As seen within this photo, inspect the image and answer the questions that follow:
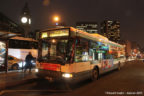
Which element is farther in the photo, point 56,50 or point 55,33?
point 55,33

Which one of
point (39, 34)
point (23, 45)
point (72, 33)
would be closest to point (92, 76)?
point (72, 33)

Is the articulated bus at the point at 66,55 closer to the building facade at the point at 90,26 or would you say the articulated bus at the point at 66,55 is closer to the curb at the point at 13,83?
the curb at the point at 13,83

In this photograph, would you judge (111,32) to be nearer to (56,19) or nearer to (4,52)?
(56,19)

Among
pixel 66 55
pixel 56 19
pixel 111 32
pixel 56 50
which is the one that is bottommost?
pixel 66 55

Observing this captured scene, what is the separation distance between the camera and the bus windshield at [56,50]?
638 centimetres

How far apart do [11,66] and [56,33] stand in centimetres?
835

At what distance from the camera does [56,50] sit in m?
6.76

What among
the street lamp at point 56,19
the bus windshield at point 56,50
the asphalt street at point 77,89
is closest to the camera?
the asphalt street at point 77,89

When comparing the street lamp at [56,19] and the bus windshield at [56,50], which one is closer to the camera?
the bus windshield at [56,50]

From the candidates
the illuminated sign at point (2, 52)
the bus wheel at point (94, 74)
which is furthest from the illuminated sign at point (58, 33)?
the illuminated sign at point (2, 52)

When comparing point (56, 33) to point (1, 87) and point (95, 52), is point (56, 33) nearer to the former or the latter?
point (95, 52)

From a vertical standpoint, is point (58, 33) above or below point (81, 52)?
above

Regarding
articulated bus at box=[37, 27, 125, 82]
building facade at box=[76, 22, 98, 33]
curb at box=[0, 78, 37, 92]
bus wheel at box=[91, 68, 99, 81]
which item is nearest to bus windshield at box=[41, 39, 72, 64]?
articulated bus at box=[37, 27, 125, 82]

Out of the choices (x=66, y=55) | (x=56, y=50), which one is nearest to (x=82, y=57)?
(x=66, y=55)
